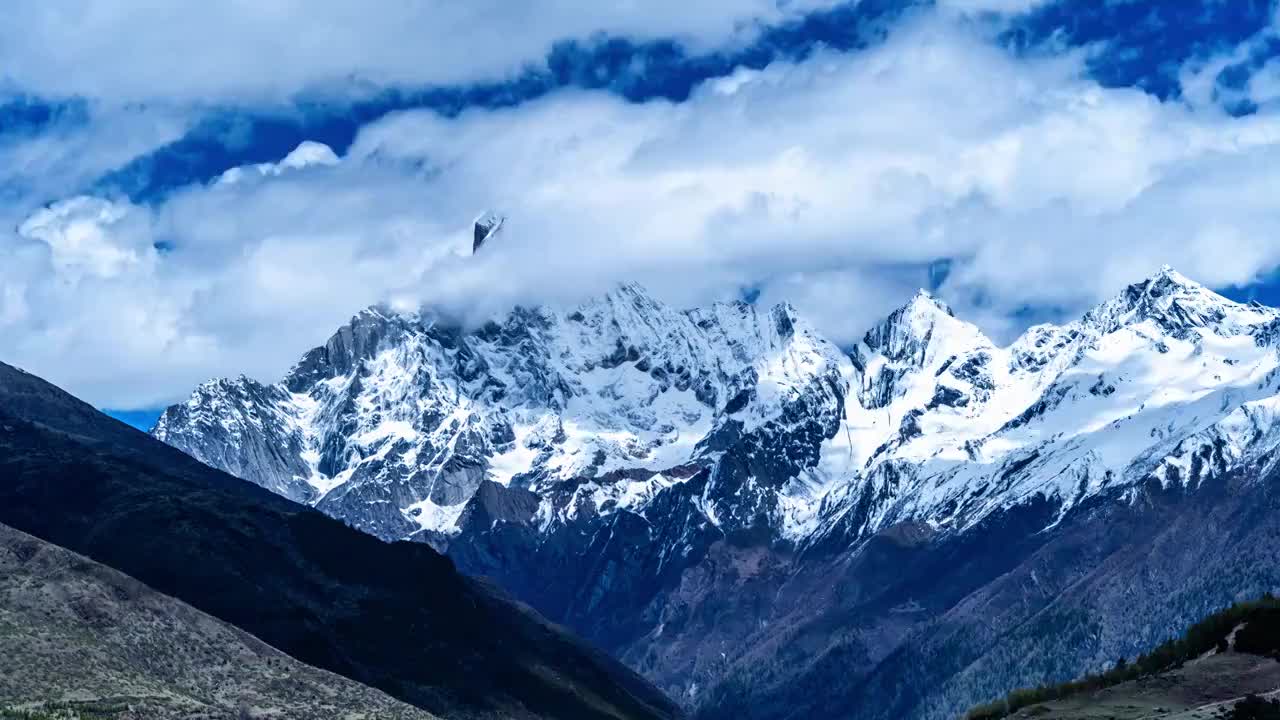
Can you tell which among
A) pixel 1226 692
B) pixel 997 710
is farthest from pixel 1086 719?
pixel 997 710

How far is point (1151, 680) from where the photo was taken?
13988 centimetres

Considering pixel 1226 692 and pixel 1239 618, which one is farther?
pixel 1239 618

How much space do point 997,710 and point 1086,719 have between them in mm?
20883

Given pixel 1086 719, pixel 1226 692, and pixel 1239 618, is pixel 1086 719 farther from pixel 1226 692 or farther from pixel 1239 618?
pixel 1239 618

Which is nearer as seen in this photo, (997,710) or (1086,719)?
(1086,719)

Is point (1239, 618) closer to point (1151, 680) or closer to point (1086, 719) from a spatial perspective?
point (1151, 680)

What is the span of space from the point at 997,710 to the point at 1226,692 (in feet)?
76.3

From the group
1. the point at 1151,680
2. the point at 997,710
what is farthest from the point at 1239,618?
the point at 997,710

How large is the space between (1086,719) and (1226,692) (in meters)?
10.6

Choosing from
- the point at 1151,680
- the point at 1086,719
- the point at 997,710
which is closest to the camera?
the point at 1086,719

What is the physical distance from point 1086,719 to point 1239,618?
2289 centimetres

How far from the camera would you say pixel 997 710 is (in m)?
151

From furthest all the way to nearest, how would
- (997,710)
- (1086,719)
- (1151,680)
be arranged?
1. (997,710)
2. (1151,680)
3. (1086,719)

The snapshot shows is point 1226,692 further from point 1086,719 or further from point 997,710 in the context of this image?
point 997,710
